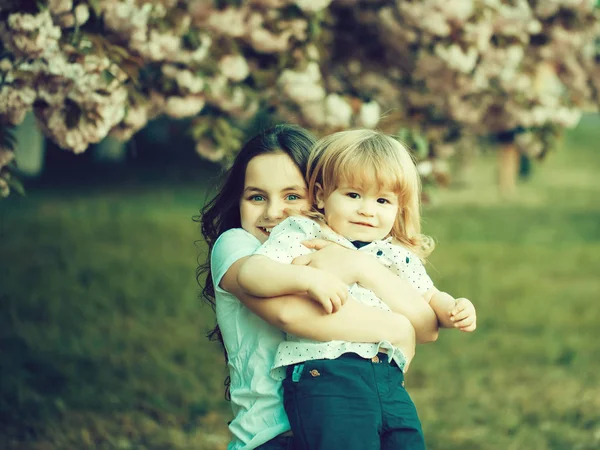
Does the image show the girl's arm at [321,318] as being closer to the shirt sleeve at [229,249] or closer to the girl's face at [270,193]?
the shirt sleeve at [229,249]

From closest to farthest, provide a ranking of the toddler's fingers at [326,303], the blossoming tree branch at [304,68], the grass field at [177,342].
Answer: the toddler's fingers at [326,303] → the blossoming tree branch at [304,68] → the grass field at [177,342]

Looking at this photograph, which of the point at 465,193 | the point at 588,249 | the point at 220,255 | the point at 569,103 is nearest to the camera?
the point at 220,255

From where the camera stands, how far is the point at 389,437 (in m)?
2.27

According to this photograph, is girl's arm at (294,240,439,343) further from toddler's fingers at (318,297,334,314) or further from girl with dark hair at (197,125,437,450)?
toddler's fingers at (318,297,334,314)

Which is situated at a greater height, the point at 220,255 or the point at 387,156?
the point at 387,156

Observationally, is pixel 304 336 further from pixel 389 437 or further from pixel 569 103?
pixel 569 103

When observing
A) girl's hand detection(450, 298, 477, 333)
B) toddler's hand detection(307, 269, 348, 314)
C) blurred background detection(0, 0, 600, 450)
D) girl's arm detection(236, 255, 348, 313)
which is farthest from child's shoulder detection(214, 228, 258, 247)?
girl's hand detection(450, 298, 477, 333)

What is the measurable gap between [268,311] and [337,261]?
22cm

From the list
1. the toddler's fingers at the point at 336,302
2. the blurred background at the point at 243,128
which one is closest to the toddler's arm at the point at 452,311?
the toddler's fingers at the point at 336,302

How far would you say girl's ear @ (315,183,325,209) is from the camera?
245cm

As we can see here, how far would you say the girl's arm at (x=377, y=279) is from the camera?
7.55 ft

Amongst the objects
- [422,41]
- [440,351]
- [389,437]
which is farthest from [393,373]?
[440,351]

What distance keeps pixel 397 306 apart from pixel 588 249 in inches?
379

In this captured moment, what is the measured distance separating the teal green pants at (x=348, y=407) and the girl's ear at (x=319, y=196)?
0.42 meters
